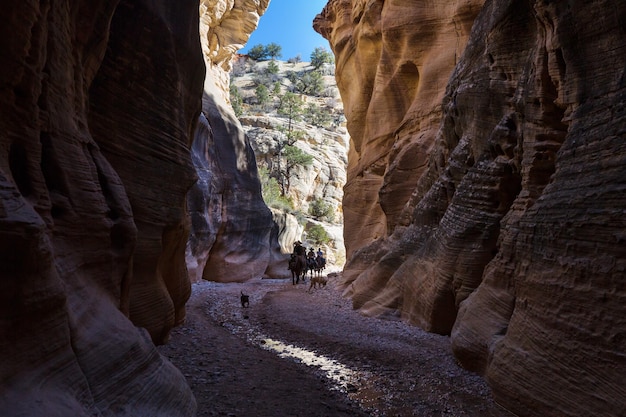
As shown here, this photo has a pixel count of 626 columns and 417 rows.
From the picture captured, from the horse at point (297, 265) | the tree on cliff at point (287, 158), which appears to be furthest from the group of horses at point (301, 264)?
the tree on cliff at point (287, 158)

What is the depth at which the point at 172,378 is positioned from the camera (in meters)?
5.05

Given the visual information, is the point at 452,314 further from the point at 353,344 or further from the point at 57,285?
the point at 57,285

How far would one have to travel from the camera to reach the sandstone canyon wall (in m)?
20.8

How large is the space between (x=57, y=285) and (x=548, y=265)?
5436mm

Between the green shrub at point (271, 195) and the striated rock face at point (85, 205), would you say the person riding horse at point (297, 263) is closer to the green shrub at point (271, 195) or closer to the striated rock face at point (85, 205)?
the green shrub at point (271, 195)

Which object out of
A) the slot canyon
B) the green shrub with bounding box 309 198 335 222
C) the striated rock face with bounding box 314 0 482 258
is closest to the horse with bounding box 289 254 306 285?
the striated rock face with bounding box 314 0 482 258

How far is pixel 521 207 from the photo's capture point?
7305 mm

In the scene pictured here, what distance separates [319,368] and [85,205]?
4.58m

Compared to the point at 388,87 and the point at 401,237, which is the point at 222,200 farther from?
the point at 401,237

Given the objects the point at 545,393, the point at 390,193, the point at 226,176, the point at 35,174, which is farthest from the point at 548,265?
the point at 226,176

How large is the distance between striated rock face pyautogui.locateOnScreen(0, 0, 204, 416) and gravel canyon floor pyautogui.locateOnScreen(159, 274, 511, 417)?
2.90ft

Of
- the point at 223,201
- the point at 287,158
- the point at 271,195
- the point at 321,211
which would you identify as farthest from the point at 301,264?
the point at 287,158

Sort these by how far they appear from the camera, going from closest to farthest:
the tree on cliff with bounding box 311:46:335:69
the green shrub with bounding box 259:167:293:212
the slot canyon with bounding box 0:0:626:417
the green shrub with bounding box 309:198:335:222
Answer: the slot canyon with bounding box 0:0:626:417, the green shrub with bounding box 259:167:293:212, the green shrub with bounding box 309:198:335:222, the tree on cliff with bounding box 311:46:335:69

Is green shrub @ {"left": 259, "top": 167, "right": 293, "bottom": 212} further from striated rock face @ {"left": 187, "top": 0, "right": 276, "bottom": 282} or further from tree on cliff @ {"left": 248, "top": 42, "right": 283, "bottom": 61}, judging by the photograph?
tree on cliff @ {"left": 248, "top": 42, "right": 283, "bottom": 61}
